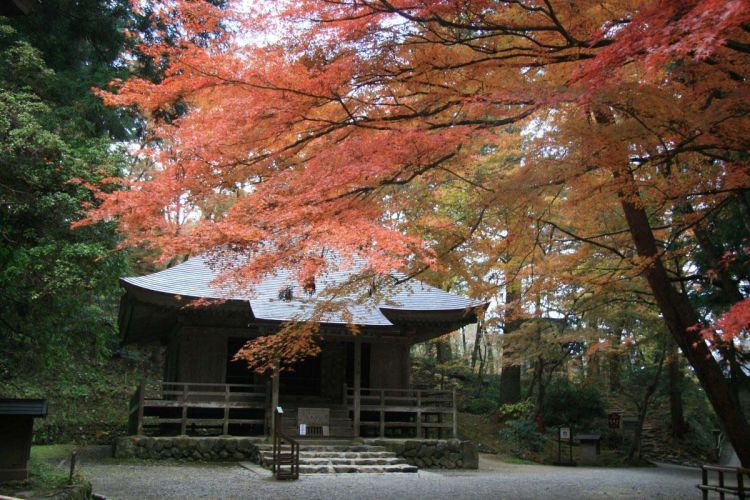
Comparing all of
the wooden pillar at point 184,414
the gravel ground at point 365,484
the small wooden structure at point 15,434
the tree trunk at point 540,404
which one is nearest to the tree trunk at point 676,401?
the tree trunk at point 540,404

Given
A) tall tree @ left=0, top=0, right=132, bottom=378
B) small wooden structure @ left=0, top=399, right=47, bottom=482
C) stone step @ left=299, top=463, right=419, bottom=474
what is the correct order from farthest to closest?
→ stone step @ left=299, top=463, right=419, bottom=474
tall tree @ left=0, top=0, right=132, bottom=378
small wooden structure @ left=0, top=399, right=47, bottom=482

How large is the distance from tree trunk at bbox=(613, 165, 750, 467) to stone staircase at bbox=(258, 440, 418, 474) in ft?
19.7

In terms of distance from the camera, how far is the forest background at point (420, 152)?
5.93 metres

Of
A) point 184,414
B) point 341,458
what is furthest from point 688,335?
point 184,414

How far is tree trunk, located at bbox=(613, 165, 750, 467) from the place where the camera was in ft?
25.5

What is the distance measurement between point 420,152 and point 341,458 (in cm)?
787

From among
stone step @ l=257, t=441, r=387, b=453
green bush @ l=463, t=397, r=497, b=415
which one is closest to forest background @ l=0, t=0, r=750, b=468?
stone step @ l=257, t=441, r=387, b=453

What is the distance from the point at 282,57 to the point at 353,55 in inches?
28.9

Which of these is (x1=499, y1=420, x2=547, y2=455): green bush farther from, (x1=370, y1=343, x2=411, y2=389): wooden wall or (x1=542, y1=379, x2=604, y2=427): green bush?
(x1=370, y1=343, x2=411, y2=389): wooden wall

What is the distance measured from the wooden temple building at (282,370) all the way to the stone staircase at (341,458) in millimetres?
555

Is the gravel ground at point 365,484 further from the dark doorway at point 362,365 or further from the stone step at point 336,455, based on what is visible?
the dark doorway at point 362,365

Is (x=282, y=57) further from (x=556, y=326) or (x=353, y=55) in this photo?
(x=556, y=326)

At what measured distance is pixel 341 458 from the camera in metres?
12.5

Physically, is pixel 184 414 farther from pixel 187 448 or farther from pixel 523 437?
pixel 523 437
